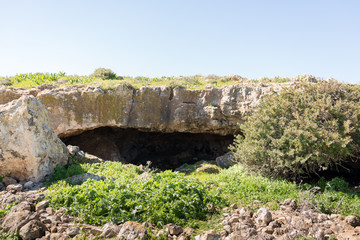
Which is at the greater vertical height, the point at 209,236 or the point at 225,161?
the point at 209,236

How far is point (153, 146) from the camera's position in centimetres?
1834

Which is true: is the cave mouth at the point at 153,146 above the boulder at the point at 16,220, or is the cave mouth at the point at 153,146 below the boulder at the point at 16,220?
below

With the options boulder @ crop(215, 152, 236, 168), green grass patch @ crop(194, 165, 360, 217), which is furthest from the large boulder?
boulder @ crop(215, 152, 236, 168)

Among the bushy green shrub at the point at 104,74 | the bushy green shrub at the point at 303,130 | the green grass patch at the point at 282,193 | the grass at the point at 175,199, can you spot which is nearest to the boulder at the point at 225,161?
the bushy green shrub at the point at 303,130

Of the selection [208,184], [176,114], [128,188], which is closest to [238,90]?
[176,114]

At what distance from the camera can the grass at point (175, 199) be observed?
224 inches

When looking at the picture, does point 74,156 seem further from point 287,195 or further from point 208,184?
point 287,195

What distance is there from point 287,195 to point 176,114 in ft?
25.2

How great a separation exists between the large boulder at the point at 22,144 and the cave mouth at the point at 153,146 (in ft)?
20.4

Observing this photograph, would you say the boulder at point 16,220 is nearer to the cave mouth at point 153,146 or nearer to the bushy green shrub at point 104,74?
the cave mouth at point 153,146

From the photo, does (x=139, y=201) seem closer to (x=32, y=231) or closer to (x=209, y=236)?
(x=209, y=236)

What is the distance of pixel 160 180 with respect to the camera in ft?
22.6

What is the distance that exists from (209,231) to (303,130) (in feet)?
15.7

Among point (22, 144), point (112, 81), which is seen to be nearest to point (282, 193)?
point (22, 144)
